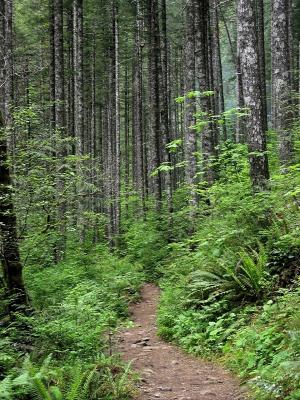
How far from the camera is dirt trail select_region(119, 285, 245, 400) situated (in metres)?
5.61

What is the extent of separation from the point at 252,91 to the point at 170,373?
6871 mm

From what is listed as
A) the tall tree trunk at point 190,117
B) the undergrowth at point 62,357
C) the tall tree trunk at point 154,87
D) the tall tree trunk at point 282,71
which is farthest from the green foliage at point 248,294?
the tall tree trunk at point 154,87

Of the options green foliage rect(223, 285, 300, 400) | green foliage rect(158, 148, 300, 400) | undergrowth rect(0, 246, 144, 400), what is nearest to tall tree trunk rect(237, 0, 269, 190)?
green foliage rect(158, 148, 300, 400)

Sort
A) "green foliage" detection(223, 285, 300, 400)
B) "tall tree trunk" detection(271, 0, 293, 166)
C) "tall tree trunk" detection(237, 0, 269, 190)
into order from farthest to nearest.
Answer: "tall tree trunk" detection(271, 0, 293, 166), "tall tree trunk" detection(237, 0, 269, 190), "green foliage" detection(223, 285, 300, 400)

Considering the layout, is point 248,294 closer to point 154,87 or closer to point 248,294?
point 248,294

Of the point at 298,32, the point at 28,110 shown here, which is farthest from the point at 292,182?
the point at 298,32

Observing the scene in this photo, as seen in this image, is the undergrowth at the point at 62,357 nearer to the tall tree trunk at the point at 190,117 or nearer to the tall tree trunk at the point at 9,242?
the tall tree trunk at the point at 9,242

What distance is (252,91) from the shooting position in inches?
413

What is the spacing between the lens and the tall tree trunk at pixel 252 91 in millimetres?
10344

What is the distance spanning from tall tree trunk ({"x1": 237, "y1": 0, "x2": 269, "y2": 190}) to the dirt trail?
4447mm

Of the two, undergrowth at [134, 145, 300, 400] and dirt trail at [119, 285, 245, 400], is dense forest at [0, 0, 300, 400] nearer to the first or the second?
undergrowth at [134, 145, 300, 400]

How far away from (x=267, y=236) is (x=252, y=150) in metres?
2.65

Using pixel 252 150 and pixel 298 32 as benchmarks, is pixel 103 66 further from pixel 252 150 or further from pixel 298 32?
pixel 252 150

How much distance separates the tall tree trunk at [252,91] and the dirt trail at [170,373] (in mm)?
4447
